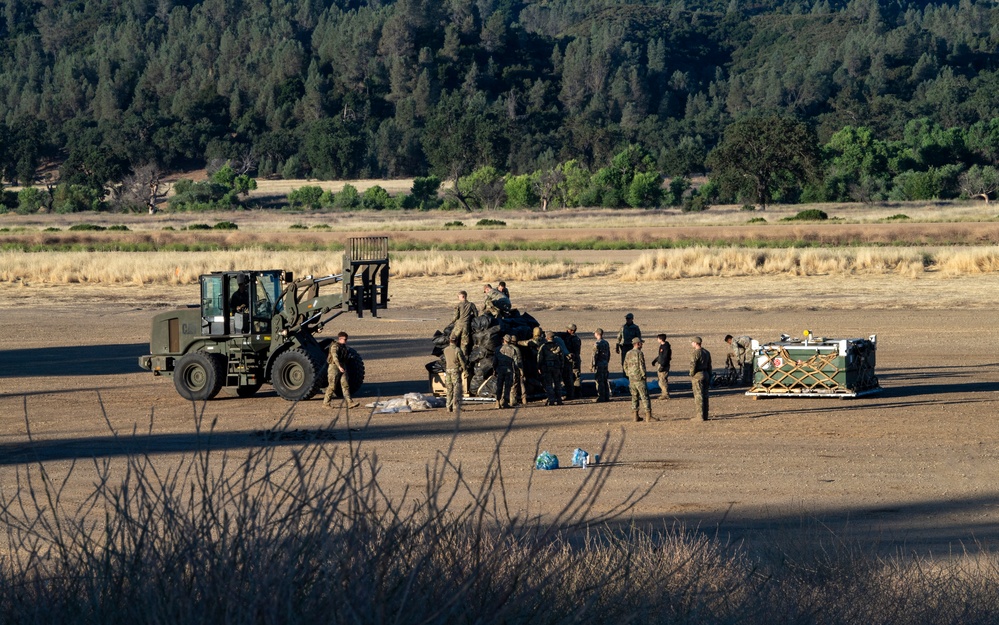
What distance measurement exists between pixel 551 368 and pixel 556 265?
2849 centimetres

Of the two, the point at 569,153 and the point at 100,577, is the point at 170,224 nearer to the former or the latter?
the point at 569,153

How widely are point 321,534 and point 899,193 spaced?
333ft

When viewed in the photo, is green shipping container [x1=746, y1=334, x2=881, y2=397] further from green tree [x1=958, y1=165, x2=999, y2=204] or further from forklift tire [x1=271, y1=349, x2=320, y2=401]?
green tree [x1=958, y1=165, x2=999, y2=204]

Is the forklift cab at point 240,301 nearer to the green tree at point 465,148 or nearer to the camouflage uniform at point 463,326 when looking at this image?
the camouflage uniform at point 463,326

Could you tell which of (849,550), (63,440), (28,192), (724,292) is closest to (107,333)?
(63,440)

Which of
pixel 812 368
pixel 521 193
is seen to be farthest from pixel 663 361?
pixel 521 193

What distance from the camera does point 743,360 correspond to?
73.0ft

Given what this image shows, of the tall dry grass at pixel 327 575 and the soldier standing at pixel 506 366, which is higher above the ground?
the tall dry grass at pixel 327 575

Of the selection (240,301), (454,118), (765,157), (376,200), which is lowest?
(240,301)

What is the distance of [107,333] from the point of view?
33.7 metres

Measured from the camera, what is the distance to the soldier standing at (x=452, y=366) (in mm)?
18938

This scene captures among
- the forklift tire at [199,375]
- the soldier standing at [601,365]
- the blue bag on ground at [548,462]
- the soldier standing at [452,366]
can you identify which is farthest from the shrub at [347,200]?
the blue bag on ground at [548,462]

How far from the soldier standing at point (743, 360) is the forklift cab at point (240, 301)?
317 inches

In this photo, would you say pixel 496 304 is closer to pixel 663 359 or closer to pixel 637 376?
pixel 663 359
